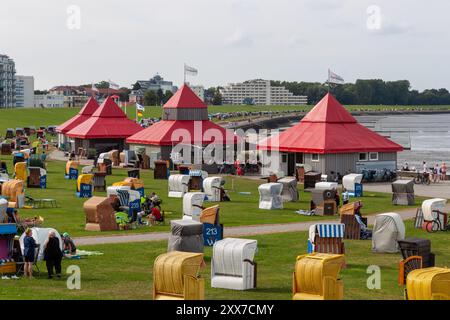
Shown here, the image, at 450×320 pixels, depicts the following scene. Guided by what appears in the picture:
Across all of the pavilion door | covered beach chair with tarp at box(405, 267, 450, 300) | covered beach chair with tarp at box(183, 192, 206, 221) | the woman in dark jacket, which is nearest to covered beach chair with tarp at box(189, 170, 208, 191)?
covered beach chair with tarp at box(183, 192, 206, 221)

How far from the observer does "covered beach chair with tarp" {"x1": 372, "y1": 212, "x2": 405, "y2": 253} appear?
27.8 m

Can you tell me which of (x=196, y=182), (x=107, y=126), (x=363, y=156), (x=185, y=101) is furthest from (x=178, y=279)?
(x=107, y=126)

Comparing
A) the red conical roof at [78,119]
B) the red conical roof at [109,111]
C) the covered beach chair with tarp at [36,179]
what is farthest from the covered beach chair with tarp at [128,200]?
the red conical roof at [78,119]

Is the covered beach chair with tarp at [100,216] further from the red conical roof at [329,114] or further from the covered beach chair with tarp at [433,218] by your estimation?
the red conical roof at [329,114]

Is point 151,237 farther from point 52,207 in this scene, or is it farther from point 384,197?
point 384,197

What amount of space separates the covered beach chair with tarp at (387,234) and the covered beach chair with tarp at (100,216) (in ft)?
30.5

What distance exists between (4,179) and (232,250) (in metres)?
23.1

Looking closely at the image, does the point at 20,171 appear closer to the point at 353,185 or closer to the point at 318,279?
the point at 353,185

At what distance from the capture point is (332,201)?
38.2 meters

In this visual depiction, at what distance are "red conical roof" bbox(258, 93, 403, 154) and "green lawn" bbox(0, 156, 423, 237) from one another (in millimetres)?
4681

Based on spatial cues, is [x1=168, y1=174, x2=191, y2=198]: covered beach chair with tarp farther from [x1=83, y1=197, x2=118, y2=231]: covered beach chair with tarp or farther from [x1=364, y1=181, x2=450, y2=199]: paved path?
[x1=364, y1=181, x2=450, y2=199]: paved path

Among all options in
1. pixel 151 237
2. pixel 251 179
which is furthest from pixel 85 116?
pixel 151 237

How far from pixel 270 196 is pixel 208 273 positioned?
1687 cm

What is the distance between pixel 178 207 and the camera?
39.8m
